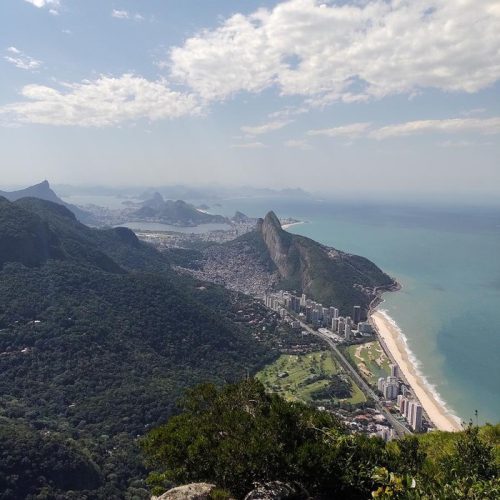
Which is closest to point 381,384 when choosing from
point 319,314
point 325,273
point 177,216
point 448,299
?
point 319,314

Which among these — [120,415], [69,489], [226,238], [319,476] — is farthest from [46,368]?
[226,238]

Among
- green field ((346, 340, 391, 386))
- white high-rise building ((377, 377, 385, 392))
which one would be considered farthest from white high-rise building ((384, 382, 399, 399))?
green field ((346, 340, 391, 386))

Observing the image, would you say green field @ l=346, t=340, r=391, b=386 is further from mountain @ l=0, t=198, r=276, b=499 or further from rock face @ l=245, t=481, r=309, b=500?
rock face @ l=245, t=481, r=309, b=500

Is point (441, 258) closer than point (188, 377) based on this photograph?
No

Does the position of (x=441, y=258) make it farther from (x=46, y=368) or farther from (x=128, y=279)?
(x=46, y=368)

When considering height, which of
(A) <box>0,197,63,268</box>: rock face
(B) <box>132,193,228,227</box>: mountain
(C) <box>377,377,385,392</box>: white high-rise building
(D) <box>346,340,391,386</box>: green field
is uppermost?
(A) <box>0,197,63,268</box>: rock face

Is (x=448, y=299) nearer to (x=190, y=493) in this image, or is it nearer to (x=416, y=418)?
(x=416, y=418)

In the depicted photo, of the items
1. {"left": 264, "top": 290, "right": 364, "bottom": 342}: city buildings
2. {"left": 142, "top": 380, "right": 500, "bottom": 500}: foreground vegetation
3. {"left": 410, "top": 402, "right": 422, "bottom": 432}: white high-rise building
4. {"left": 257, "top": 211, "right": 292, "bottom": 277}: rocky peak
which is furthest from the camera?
{"left": 257, "top": 211, "right": 292, "bottom": 277}: rocky peak
